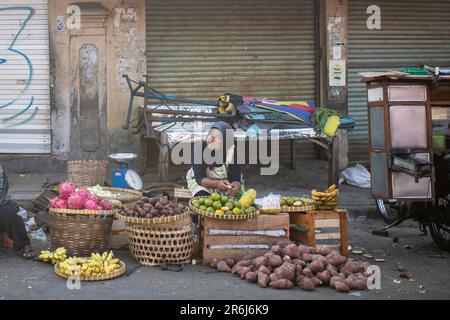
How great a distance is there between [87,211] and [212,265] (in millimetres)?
1308

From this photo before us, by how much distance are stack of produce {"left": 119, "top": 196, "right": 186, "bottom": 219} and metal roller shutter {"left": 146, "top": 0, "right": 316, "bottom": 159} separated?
5122mm

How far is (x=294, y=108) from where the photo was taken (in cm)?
1054

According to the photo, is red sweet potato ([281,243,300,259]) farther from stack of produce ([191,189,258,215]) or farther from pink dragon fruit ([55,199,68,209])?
pink dragon fruit ([55,199,68,209])

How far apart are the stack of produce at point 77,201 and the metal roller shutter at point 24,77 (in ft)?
15.3

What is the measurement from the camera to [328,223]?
6918 mm

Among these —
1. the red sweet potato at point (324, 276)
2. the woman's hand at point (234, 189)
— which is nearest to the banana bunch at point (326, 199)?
the woman's hand at point (234, 189)

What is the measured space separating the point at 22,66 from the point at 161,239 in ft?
19.6

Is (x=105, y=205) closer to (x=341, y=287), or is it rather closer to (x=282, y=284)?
(x=282, y=284)

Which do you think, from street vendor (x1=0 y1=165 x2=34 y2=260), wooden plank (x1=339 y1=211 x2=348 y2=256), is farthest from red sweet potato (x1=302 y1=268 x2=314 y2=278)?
street vendor (x1=0 y1=165 x2=34 y2=260)

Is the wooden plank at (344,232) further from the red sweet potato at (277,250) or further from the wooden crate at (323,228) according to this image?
the red sweet potato at (277,250)

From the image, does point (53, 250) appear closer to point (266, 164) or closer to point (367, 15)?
point (266, 164)

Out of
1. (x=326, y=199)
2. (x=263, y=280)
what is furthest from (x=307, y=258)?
(x=326, y=199)

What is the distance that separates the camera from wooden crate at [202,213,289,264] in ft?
21.6

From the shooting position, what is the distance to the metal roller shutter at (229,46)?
1149cm
